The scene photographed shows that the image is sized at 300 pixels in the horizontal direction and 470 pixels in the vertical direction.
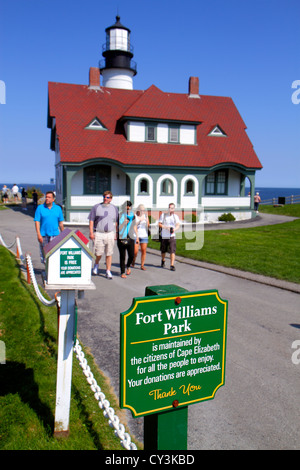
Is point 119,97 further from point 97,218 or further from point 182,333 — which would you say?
point 182,333

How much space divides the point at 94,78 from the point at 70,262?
93.6 feet

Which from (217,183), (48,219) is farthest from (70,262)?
(217,183)

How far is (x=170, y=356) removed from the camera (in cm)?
259

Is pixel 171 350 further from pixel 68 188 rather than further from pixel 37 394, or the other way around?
pixel 68 188

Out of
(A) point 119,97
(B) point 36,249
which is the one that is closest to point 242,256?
(B) point 36,249

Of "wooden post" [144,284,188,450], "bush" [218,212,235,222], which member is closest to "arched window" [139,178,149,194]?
"bush" [218,212,235,222]

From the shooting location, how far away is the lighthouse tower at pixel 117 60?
3438 cm

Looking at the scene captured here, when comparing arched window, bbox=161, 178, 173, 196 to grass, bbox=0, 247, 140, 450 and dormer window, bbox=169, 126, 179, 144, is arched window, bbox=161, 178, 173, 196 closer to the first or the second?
dormer window, bbox=169, 126, 179, 144

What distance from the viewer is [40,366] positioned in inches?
203

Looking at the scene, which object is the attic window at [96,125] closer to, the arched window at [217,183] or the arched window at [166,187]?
the arched window at [166,187]

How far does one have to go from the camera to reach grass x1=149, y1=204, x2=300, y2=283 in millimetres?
11781

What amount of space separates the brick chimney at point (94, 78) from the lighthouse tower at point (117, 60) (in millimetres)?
4425

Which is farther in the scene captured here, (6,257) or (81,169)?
(81,169)

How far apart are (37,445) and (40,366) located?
1.52 metres
